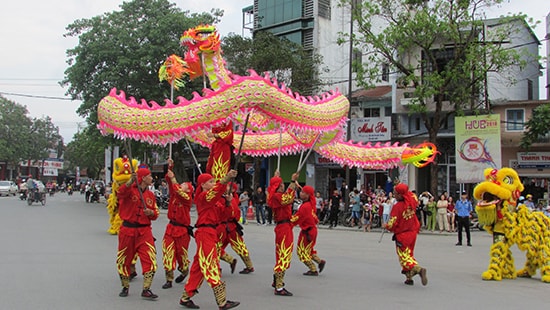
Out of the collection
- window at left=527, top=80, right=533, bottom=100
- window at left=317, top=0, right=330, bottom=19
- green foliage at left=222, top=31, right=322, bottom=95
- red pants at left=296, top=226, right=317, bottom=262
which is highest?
window at left=317, top=0, right=330, bottom=19

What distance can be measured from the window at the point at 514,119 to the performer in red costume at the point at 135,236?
64.1 feet

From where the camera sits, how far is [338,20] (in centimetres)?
3022

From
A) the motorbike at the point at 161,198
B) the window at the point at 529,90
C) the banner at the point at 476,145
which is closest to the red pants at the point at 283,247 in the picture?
the banner at the point at 476,145

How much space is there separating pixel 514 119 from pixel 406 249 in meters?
16.8

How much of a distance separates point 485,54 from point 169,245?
53.7 feet

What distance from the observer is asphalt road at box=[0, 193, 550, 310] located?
6473mm

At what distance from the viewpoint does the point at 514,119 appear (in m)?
22.2

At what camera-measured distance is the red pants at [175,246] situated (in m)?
7.32

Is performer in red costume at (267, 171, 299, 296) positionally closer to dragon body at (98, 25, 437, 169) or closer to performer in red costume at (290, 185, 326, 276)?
performer in red costume at (290, 185, 326, 276)

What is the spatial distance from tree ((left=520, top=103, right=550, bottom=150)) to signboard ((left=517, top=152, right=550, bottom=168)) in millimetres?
1008

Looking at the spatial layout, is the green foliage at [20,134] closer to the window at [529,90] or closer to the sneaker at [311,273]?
the window at [529,90]

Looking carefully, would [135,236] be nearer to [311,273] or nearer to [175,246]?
[175,246]

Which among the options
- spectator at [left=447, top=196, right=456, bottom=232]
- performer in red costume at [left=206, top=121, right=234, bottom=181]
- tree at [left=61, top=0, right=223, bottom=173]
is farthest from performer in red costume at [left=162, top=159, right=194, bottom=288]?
tree at [left=61, top=0, right=223, bottom=173]

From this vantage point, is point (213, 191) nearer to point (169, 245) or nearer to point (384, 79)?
point (169, 245)
